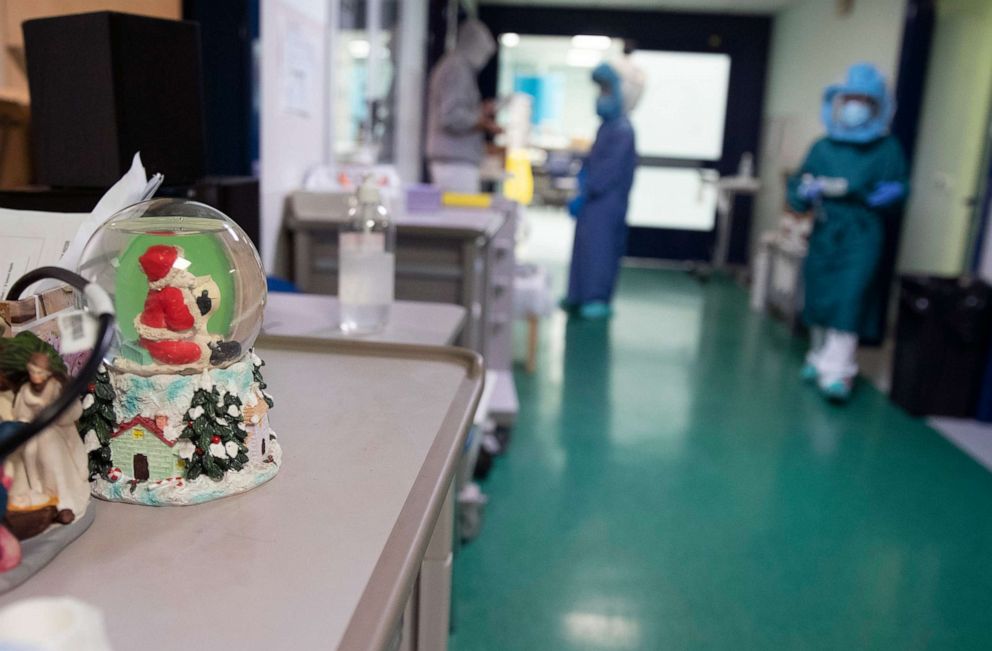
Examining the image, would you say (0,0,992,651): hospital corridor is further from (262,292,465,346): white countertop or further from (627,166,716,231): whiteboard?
(627,166,716,231): whiteboard

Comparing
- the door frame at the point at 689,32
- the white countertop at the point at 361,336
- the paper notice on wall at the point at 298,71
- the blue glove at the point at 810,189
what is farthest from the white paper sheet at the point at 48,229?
the door frame at the point at 689,32

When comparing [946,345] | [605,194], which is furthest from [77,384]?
[605,194]

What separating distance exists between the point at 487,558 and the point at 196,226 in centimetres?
160

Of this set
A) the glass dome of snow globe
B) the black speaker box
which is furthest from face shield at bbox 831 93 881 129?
the glass dome of snow globe

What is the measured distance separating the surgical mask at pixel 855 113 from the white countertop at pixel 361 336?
3030 mm

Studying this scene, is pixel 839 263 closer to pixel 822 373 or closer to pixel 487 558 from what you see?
pixel 822 373

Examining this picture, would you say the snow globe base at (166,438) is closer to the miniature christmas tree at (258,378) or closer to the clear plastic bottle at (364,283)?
the miniature christmas tree at (258,378)

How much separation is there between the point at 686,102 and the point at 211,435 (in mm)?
7706

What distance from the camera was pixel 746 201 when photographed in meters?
7.71

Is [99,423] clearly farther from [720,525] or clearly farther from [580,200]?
[580,200]

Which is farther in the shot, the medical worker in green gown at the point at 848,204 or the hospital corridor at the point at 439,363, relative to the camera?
the medical worker in green gown at the point at 848,204

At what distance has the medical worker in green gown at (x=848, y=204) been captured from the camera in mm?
3842

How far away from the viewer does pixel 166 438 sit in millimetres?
729

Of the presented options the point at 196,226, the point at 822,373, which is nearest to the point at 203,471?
the point at 196,226
